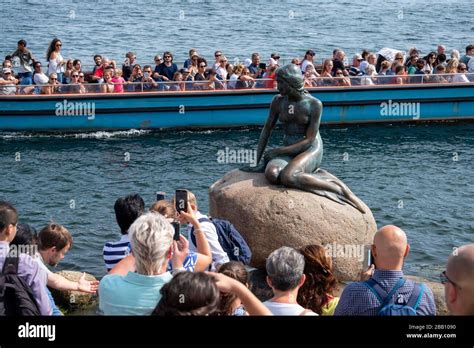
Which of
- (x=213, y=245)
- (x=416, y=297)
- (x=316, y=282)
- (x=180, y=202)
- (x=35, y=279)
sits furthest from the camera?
(x=213, y=245)

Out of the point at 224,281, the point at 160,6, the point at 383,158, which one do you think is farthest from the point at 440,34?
the point at 224,281

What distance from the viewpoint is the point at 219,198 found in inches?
539

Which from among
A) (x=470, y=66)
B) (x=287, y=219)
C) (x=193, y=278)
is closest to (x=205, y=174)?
(x=287, y=219)

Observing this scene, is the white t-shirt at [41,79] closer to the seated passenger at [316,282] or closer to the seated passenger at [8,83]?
the seated passenger at [8,83]

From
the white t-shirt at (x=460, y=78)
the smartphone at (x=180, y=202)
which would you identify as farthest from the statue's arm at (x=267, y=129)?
the white t-shirt at (x=460, y=78)

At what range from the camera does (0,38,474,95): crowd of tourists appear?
2606 centimetres

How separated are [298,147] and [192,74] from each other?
13.5m

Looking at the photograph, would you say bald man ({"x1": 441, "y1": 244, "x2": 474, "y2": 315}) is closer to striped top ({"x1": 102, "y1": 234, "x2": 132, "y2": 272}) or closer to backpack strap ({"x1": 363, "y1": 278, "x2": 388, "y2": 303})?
backpack strap ({"x1": 363, "y1": 278, "x2": 388, "y2": 303})

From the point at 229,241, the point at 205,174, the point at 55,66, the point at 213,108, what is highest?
the point at 55,66

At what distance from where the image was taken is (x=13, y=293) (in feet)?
24.5

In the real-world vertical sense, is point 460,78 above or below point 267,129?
below

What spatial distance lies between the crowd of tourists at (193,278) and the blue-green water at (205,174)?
290 inches

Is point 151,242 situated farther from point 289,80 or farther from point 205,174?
point 205,174

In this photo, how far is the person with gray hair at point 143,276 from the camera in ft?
21.8
